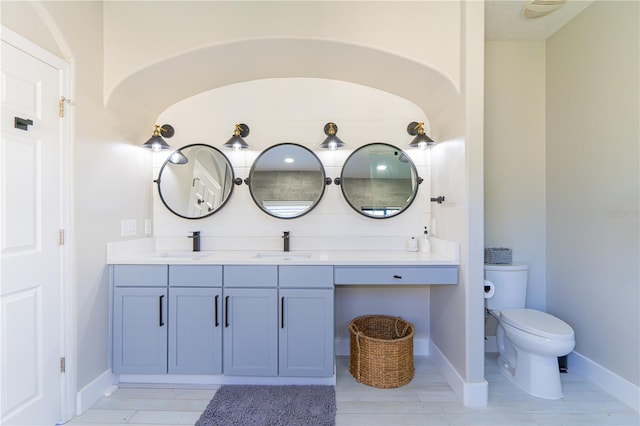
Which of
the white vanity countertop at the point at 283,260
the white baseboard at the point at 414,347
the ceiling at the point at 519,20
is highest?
the ceiling at the point at 519,20

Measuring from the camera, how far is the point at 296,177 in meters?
2.42

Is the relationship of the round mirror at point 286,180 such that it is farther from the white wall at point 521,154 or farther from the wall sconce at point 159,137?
the white wall at point 521,154

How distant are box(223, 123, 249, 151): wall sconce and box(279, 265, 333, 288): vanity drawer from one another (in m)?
1.08

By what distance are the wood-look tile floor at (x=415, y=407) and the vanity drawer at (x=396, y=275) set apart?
2.49ft

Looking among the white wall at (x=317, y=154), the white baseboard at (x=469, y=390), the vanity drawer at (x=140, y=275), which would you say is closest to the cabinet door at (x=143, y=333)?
the vanity drawer at (x=140, y=275)

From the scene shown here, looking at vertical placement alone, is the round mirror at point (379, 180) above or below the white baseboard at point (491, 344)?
above

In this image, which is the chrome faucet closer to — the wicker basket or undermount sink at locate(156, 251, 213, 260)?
undermount sink at locate(156, 251, 213, 260)

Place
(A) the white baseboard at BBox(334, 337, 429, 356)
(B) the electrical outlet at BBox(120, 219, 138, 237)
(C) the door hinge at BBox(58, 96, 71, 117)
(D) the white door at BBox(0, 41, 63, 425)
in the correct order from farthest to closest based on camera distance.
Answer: (A) the white baseboard at BBox(334, 337, 429, 356) < (B) the electrical outlet at BBox(120, 219, 138, 237) < (C) the door hinge at BBox(58, 96, 71, 117) < (D) the white door at BBox(0, 41, 63, 425)

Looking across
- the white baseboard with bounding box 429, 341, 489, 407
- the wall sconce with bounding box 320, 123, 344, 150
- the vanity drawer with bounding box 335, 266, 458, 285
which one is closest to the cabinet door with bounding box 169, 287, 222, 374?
the vanity drawer with bounding box 335, 266, 458, 285

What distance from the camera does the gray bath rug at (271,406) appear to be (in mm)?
1622

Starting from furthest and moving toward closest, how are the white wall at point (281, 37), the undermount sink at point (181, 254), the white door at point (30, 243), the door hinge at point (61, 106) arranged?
1. the undermount sink at point (181, 254)
2. the white wall at point (281, 37)
3. the door hinge at point (61, 106)
4. the white door at point (30, 243)

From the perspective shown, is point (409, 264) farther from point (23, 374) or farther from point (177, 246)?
point (23, 374)

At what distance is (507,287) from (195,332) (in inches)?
93.6

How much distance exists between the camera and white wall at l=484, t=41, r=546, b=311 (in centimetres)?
236
